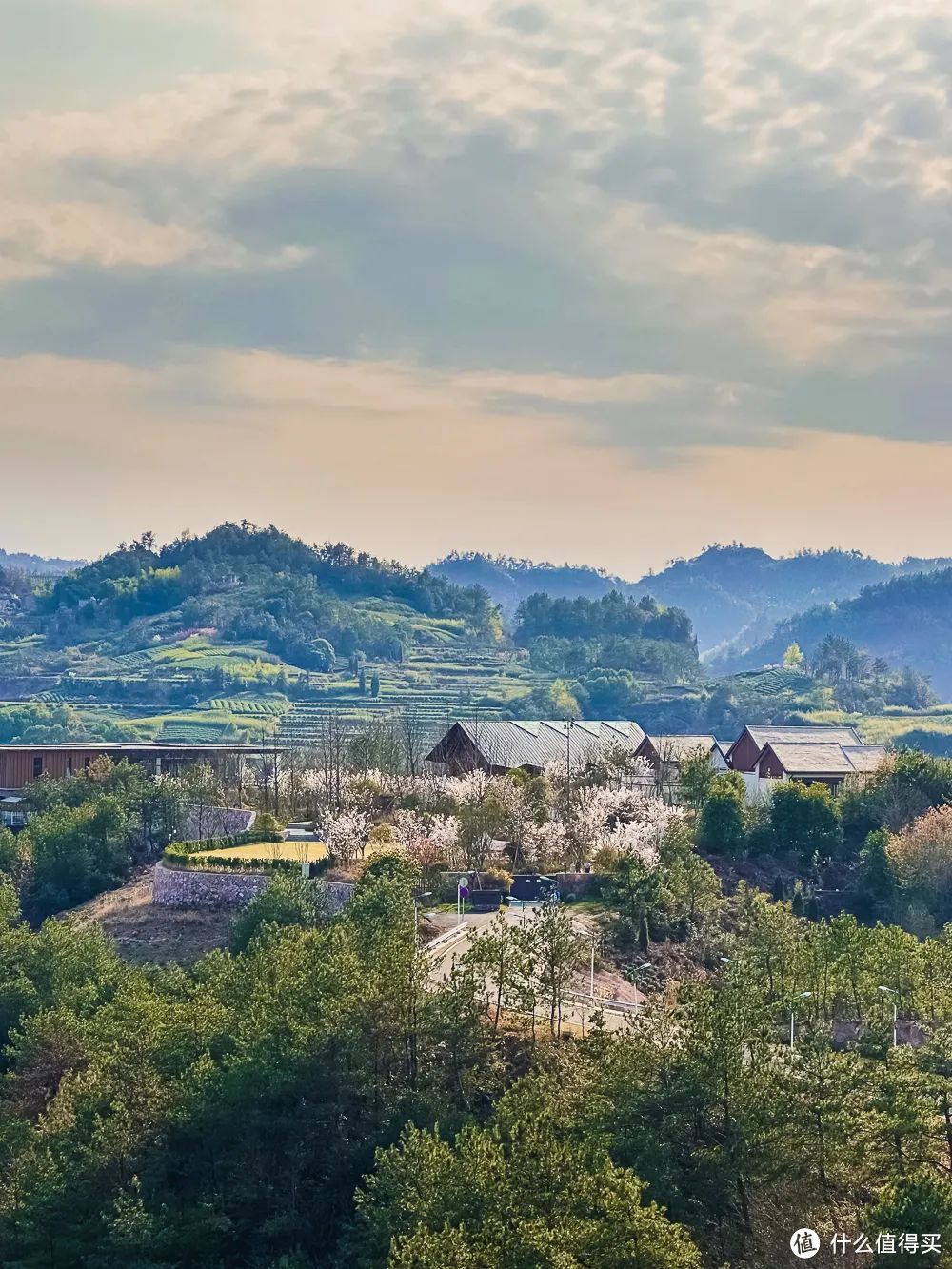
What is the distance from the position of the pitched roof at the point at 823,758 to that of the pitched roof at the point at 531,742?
7.83 metres

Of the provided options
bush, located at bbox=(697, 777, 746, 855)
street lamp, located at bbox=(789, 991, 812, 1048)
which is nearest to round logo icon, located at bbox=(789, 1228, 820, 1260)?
street lamp, located at bbox=(789, 991, 812, 1048)

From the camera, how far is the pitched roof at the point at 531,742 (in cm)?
6938

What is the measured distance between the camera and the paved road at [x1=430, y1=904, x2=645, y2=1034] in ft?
115

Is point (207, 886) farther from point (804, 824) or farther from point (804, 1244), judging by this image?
point (804, 1244)

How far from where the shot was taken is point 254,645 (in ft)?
646

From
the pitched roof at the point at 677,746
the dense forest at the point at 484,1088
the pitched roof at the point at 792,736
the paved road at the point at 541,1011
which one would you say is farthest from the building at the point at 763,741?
the paved road at the point at 541,1011

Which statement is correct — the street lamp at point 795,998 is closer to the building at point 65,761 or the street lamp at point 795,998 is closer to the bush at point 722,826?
the bush at point 722,826

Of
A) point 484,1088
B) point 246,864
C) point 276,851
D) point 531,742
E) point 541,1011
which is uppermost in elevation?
point 531,742

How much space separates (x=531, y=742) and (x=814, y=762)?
515 inches

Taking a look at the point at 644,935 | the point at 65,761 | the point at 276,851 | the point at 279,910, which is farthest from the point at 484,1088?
the point at 65,761

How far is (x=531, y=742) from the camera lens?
71875 millimetres

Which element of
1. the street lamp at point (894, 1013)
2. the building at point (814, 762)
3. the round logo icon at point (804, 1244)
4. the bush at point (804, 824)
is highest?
the building at point (814, 762)

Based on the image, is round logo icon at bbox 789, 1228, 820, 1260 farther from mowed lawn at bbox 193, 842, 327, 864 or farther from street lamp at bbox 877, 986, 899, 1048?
mowed lawn at bbox 193, 842, 327, 864

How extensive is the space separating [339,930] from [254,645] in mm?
Answer: 160886
